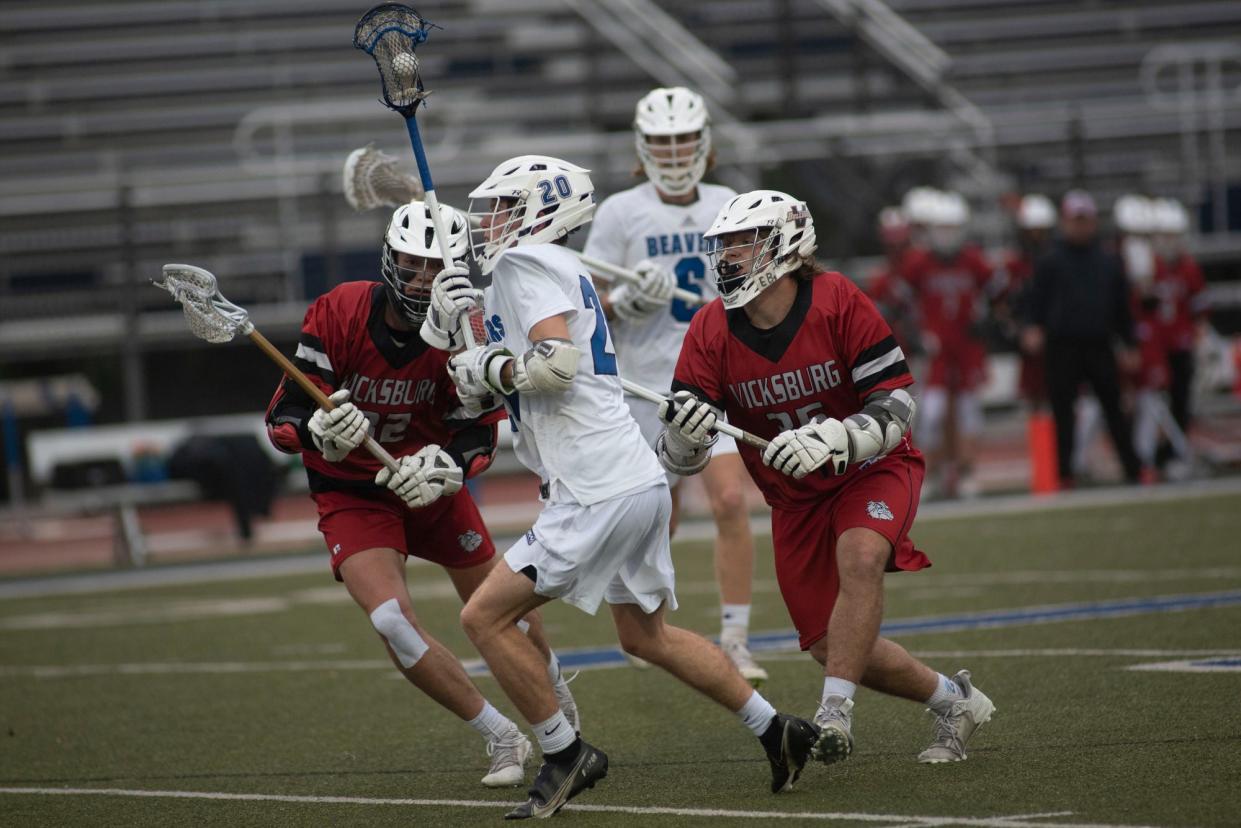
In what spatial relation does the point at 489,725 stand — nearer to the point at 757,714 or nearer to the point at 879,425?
the point at 757,714

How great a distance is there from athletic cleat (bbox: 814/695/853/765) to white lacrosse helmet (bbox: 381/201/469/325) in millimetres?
1789

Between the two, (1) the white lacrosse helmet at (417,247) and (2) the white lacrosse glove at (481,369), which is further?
(1) the white lacrosse helmet at (417,247)

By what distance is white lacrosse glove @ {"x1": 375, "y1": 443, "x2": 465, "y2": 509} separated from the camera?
18.2 ft

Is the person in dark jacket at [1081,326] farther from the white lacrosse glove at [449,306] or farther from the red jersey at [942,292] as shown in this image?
the white lacrosse glove at [449,306]

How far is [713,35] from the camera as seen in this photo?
69.0ft

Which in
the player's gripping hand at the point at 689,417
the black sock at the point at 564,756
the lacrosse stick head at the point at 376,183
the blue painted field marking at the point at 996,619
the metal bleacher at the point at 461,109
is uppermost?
the metal bleacher at the point at 461,109

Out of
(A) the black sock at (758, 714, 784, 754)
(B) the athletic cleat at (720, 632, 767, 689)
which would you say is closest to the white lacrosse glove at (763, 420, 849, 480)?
(A) the black sock at (758, 714, 784, 754)

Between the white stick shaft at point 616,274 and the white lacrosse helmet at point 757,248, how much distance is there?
6.23 feet

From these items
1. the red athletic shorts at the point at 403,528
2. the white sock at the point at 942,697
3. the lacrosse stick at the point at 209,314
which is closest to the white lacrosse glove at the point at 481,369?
the lacrosse stick at the point at 209,314

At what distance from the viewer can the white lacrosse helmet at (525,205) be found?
5.29m

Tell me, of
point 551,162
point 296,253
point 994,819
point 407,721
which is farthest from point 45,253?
point 994,819

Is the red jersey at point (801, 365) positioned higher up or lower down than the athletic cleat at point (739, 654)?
higher up

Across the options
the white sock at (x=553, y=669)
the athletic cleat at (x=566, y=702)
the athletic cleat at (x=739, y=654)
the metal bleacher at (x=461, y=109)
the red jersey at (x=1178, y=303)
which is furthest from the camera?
the metal bleacher at (x=461, y=109)

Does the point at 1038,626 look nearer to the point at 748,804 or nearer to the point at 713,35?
the point at 748,804
